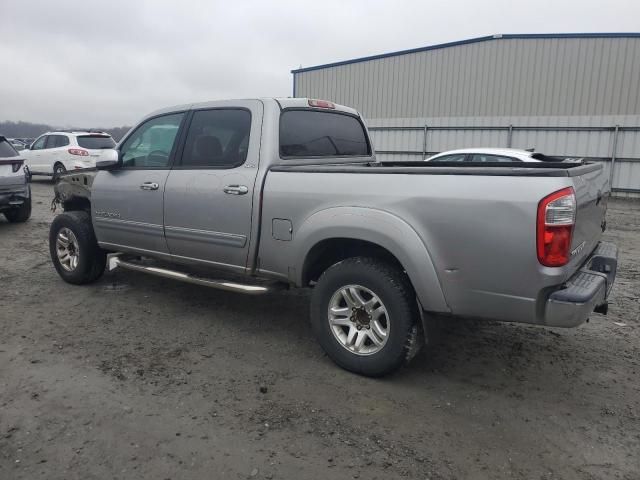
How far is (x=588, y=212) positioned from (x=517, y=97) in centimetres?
1496

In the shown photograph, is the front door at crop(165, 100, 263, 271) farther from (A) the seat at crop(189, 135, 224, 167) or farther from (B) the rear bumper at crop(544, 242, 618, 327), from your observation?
(B) the rear bumper at crop(544, 242, 618, 327)

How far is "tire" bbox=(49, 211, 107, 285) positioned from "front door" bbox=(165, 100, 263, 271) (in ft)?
4.45

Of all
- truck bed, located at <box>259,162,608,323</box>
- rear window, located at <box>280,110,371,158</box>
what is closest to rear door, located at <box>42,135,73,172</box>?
rear window, located at <box>280,110,371,158</box>

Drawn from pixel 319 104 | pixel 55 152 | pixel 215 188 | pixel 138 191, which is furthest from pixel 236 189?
pixel 55 152

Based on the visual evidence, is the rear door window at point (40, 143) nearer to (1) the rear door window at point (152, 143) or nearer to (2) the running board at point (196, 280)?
(2) the running board at point (196, 280)

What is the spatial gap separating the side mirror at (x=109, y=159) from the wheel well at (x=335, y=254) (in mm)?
2332

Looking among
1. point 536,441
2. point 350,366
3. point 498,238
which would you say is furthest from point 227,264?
point 536,441

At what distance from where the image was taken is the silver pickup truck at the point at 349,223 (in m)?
2.81

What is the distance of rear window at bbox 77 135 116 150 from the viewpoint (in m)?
15.6

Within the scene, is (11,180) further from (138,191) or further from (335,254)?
(335,254)

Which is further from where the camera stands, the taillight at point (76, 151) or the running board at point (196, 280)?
the taillight at point (76, 151)

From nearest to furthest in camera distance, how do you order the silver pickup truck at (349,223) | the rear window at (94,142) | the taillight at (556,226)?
the taillight at (556,226)
the silver pickup truck at (349,223)
the rear window at (94,142)

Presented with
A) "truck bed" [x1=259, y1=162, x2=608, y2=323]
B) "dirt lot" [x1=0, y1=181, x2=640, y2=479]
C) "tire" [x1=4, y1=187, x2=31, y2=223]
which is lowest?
"dirt lot" [x1=0, y1=181, x2=640, y2=479]

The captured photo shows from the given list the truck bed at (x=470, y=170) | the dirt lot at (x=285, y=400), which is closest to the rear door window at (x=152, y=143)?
the truck bed at (x=470, y=170)
